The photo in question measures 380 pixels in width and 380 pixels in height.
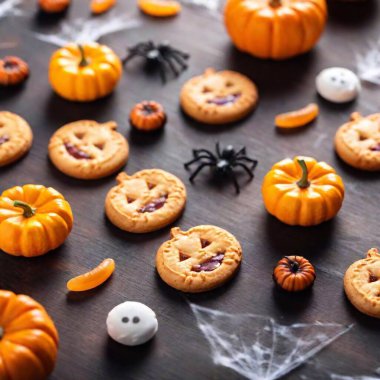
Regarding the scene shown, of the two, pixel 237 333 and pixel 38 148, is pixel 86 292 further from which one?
pixel 38 148

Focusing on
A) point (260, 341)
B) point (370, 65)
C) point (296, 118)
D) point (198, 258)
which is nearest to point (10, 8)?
point (296, 118)

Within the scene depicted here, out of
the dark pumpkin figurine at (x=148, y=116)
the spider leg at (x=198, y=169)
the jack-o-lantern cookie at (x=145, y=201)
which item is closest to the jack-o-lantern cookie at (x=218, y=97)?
the dark pumpkin figurine at (x=148, y=116)

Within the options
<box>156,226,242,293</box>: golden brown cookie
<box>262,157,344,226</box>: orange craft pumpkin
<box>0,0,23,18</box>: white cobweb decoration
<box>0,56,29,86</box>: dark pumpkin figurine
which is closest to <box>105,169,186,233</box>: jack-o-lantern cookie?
<box>156,226,242,293</box>: golden brown cookie

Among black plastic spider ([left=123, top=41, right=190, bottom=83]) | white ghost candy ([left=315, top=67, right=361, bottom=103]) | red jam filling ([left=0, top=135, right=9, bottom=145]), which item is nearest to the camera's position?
red jam filling ([left=0, top=135, right=9, bottom=145])

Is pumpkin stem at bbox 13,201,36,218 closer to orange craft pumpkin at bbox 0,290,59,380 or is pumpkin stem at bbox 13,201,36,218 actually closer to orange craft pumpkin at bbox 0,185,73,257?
orange craft pumpkin at bbox 0,185,73,257

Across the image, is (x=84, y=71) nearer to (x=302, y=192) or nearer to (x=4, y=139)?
(x=4, y=139)

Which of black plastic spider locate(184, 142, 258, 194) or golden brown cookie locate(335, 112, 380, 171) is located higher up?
golden brown cookie locate(335, 112, 380, 171)
